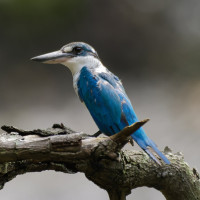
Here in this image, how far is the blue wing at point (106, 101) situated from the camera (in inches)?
84.7

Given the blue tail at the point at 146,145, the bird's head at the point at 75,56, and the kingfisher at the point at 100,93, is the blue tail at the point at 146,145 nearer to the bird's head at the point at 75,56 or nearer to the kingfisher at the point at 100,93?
the kingfisher at the point at 100,93

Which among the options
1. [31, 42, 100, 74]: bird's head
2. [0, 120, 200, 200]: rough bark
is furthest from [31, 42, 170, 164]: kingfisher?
[0, 120, 200, 200]: rough bark

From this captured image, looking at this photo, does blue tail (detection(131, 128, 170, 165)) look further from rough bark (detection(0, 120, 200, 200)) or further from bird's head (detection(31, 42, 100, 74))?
bird's head (detection(31, 42, 100, 74))

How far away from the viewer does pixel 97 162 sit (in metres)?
1.85

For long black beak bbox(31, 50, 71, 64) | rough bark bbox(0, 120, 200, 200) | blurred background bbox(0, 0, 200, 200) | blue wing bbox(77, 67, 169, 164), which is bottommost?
rough bark bbox(0, 120, 200, 200)

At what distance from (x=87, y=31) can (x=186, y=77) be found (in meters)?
0.89

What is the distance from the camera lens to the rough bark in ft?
5.77

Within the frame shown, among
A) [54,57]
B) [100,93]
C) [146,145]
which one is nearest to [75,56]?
[54,57]

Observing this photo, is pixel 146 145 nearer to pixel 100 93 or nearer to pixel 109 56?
pixel 100 93

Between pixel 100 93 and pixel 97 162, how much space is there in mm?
465

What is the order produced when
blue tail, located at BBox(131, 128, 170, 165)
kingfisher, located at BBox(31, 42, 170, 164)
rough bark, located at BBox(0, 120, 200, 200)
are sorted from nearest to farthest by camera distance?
rough bark, located at BBox(0, 120, 200, 200) < blue tail, located at BBox(131, 128, 170, 165) < kingfisher, located at BBox(31, 42, 170, 164)

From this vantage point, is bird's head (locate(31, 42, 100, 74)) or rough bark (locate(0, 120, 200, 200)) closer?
rough bark (locate(0, 120, 200, 200))

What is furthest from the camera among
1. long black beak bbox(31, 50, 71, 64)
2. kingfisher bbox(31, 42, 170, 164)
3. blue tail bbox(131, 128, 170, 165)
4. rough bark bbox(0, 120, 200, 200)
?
long black beak bbox(31, 50, 71, 64)

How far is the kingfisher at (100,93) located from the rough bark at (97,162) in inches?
4.7
